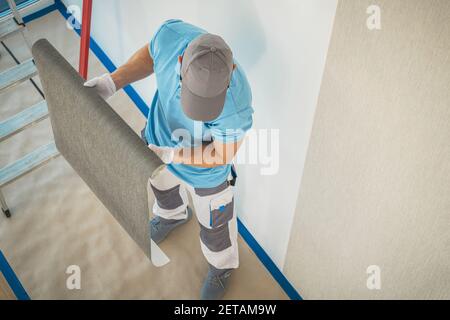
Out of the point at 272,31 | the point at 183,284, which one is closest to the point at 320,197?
the point at 272,31

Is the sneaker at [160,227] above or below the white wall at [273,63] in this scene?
below

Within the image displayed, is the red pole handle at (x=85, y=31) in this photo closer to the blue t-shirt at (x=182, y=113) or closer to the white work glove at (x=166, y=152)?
the blue t-shirt at (x=182, y=113)

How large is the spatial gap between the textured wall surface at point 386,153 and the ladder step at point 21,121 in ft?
4.27

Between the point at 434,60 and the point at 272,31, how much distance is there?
25.0 inches

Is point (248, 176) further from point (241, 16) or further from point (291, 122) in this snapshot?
point (241, 16)

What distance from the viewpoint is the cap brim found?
1741mm

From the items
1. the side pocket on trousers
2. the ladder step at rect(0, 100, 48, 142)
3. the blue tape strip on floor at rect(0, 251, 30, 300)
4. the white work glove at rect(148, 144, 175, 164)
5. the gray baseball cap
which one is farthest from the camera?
the blue tape strip on floor at rect(0, 251, 30, 300)

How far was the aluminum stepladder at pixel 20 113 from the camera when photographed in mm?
2404

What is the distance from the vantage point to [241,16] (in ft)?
6.33

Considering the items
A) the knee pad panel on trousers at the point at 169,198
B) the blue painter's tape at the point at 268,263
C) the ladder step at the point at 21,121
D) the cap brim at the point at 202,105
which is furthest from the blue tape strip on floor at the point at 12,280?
the cap brim at the point at 202,105

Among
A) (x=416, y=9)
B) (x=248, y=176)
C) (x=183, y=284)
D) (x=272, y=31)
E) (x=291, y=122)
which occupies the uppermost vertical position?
(x=416, y=9)

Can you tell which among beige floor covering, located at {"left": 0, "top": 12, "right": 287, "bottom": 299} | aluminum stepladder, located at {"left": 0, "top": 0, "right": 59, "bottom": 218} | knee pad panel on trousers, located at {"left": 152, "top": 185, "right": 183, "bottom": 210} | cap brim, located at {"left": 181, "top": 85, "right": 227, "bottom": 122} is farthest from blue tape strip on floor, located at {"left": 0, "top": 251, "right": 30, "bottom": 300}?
cap brim, located at {"left": 181, "top": 85, "right": 227, "bottom": 122}

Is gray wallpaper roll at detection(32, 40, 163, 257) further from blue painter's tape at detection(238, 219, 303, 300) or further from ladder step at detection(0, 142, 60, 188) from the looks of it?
blue painter's tape at detection(238, 219, 303, 300)

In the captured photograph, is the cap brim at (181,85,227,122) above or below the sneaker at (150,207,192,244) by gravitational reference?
above
